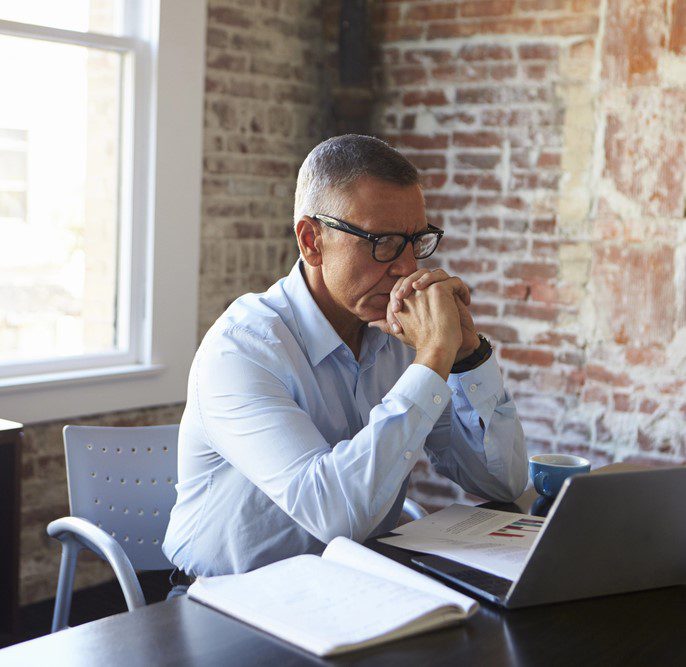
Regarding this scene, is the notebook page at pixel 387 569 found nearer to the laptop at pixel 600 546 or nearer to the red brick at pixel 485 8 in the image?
the laptop at pixel 600 546

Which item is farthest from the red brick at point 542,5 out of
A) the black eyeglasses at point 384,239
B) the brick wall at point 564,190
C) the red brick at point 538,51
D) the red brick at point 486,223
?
the black eyeglasses at point 384,239

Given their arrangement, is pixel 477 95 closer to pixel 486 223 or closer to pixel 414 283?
pixel 486 223

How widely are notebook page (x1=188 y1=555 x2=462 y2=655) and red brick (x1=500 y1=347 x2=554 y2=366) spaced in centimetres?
257

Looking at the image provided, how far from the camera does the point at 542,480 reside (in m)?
2.10

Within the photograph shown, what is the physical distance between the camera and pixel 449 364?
6.53 ft

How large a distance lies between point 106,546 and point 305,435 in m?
0.57

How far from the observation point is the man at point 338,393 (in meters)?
1.85

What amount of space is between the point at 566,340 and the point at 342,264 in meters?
2.03

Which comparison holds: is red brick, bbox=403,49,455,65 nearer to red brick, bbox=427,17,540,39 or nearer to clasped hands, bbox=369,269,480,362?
red brick, bbox=427,17,540,39

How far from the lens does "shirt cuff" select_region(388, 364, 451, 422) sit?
1.90 meters

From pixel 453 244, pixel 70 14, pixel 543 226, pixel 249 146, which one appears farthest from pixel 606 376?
pixel 70 14

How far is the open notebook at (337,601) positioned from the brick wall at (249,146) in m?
2.41

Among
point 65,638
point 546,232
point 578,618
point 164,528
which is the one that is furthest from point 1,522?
point 546,232

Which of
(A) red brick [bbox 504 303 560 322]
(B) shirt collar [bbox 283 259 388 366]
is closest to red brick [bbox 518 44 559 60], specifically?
(A) red brick [bbox 504 303 560 322]
